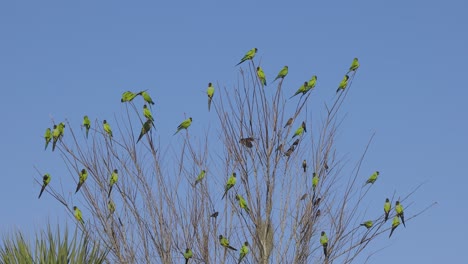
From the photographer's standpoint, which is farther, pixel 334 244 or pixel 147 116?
pixel 147 116

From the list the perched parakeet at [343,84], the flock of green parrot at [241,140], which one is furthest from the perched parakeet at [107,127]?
the perched parakeet at [343,84]

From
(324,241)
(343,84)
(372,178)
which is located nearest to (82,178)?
(324,241)

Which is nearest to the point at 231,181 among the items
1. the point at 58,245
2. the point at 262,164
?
the point at 262,164

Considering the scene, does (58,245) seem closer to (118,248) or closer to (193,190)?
(118,248)

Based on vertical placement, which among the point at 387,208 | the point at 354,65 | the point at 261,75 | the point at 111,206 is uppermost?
the point at 354,65

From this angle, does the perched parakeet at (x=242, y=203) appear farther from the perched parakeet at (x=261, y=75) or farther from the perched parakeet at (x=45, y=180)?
the perched parakeet at (x=45, y=180)

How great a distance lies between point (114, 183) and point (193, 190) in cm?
114

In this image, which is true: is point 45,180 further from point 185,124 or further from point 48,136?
point 185,124

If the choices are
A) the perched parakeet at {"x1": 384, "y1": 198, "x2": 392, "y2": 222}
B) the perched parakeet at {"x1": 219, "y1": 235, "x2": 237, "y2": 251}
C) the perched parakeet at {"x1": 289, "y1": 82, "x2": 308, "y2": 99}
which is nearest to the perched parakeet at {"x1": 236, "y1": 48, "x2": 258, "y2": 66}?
the perched parakeet at {"x1": 289, "y1": 82, "x2": 308, "y2": 99}

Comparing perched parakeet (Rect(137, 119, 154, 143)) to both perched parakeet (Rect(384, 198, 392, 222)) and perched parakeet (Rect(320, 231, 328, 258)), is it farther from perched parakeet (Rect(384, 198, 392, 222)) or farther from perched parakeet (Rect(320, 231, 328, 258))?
A: perched parakeet (Rect(384, 198, 392, 222))

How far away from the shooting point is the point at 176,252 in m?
13.7

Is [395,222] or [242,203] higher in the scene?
[395,222]

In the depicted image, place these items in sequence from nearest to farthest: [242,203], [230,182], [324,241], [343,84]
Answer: [324,241]
[242,203]
[230,182]
[343,84]

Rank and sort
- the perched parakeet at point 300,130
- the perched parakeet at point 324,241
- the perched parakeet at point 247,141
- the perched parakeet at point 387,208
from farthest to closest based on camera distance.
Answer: the perched parakeet at point 387,208 → the perched parakeet at point 300,130 → the perched parakeet at point 247,141 → the perched parakeet at point 324,241
